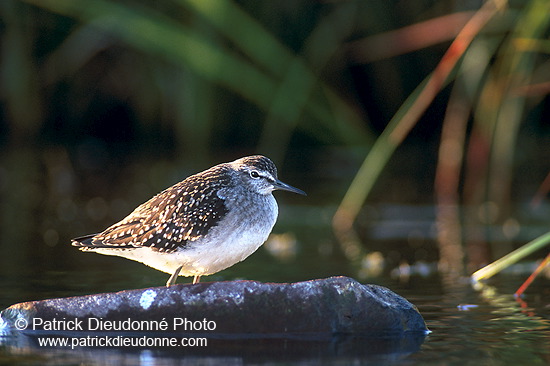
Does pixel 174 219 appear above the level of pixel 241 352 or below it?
above

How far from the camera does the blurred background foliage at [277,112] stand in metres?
11.7

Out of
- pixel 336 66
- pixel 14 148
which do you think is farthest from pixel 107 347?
pixel 14 148

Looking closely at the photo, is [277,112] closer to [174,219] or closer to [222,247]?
[174,219]

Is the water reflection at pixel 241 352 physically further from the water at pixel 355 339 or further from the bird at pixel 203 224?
the bird at pixel 203 224

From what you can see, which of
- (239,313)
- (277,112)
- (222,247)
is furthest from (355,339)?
(277,112)

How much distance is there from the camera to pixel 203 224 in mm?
7430

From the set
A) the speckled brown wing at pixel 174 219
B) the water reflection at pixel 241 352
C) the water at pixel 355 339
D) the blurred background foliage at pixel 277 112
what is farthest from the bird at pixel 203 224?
the blurred background foliage at pixel 277 112

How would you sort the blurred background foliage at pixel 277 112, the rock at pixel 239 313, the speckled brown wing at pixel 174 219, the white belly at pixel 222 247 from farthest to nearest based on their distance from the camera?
the blurred background foliage at pixel 277 112 < the speckled brown wing at pixel 174 219 < the white belly at pixel 222 247 < the rock at pixel 239 313

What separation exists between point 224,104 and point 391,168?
307cm

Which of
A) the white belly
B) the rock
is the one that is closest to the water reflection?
the rock

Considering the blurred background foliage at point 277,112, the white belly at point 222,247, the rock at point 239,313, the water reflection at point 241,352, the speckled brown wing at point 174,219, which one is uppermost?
the blurred background foliage at point 277,112

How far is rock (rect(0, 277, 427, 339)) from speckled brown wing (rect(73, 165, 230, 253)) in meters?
0.65

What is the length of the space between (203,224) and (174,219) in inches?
11.1

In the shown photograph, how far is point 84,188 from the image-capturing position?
1553 cm
